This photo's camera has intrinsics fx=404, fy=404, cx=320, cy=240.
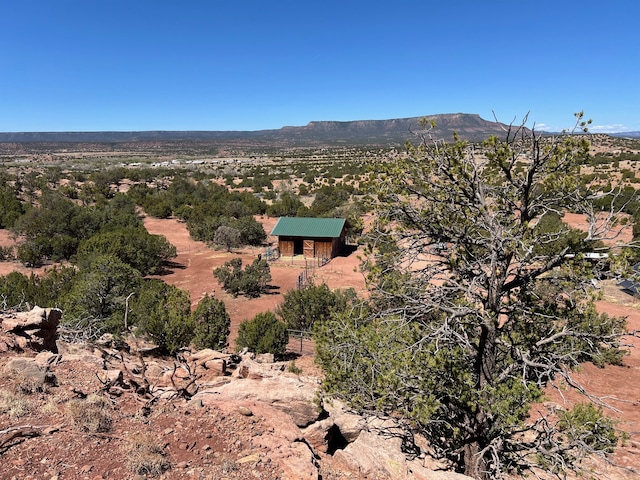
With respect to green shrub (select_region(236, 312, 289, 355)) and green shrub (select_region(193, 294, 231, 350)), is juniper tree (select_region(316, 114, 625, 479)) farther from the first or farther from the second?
green shrub (select_region(193, 294, 231, 350))

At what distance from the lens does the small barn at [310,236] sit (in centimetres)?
2967

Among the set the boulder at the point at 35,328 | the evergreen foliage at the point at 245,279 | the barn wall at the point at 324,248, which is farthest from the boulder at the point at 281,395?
the barn wall at the point at 324,248

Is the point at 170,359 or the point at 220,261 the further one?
the point at 220,261

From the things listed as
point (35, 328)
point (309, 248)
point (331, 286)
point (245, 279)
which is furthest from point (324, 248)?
point (35, 328)

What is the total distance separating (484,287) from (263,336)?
32.3ft

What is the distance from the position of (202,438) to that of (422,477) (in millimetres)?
3159

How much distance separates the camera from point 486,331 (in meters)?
6.38

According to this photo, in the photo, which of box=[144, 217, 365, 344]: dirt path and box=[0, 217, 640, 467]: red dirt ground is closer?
box=[0, 217, 640, 467]: red dirt ground

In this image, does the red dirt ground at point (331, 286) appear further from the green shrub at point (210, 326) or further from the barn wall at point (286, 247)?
the green shrub at point (210, 326)

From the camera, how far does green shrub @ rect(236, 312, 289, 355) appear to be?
14.3 metres

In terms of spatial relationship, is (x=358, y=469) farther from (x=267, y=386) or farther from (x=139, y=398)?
(x=139, y=398)

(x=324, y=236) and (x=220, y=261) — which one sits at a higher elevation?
(x=324, y=236)

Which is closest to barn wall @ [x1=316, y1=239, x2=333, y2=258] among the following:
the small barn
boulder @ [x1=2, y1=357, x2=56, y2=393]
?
the small barn

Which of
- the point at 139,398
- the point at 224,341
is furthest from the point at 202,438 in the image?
the point at 224,341
